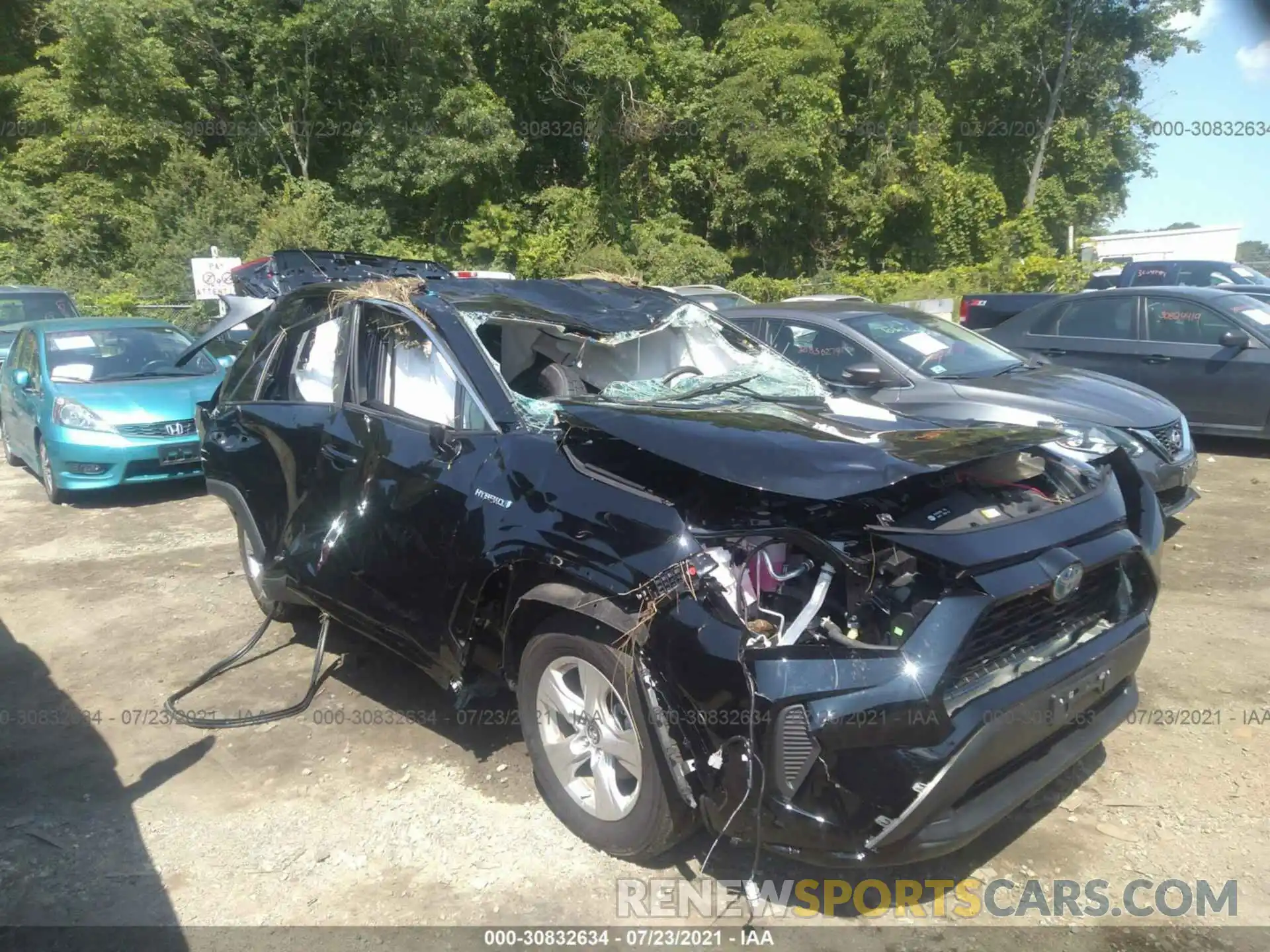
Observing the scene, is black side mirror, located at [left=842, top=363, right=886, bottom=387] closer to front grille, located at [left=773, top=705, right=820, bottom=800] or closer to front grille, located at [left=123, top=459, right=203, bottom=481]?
front grille, located at [left=773, top=705, right=820, bottom=800]

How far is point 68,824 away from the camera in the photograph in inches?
136

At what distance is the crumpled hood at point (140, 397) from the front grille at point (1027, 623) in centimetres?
700

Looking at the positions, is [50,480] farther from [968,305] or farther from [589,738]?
[968,305]

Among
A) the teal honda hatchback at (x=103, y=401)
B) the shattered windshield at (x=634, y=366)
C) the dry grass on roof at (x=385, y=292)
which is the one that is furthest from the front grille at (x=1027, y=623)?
the teal honda hatchback at (x=103, y=401)

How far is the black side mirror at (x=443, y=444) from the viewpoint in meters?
3.45

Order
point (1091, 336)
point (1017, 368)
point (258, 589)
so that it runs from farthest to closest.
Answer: point (1091, 336) < point (1017, 368) < point (258, 589)

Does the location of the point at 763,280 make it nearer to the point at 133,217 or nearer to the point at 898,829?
the point at 133,217

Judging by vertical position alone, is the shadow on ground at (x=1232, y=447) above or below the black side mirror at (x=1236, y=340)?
below

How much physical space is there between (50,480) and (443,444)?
21.4 ft

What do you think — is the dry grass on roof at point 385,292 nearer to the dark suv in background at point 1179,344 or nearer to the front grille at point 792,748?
the front grille at point 792,748

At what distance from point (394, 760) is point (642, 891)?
1.36 metres

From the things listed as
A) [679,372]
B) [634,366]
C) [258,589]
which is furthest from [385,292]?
[258,589]

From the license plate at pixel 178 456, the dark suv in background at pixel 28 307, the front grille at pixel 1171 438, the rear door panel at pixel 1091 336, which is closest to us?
the front grille at pixel 1171 438

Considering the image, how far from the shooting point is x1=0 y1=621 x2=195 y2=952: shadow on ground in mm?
2971
